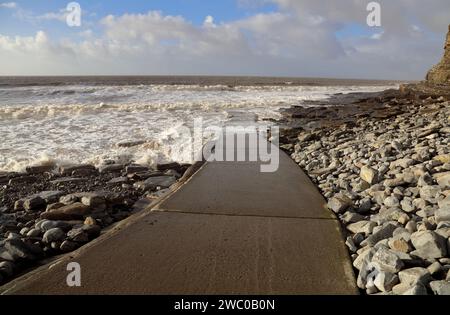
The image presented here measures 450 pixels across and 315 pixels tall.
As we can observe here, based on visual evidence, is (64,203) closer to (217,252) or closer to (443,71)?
(217,252)

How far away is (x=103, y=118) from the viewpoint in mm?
12172

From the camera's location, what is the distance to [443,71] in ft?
59.9

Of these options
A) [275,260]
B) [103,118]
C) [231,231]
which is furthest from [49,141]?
[275,260]

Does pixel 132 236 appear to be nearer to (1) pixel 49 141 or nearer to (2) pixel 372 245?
(2) pixel 372 245

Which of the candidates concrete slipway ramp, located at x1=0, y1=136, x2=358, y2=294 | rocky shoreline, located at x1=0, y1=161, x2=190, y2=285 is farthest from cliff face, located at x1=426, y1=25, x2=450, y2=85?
concrete slipway ramp, located at x1=0, y1=136, x2=358, y2=294

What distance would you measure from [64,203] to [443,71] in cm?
1955

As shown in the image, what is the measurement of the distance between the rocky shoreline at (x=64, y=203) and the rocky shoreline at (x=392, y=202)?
2168 mm

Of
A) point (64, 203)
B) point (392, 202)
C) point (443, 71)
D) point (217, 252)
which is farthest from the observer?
point (443, 71)

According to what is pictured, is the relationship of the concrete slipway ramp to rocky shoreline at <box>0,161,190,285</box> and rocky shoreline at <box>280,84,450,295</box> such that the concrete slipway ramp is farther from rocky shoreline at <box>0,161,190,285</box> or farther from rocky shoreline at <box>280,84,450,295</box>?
rocky shoreline at <box>0,161,190,285</box>

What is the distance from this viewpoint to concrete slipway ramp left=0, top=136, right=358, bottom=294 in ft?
7.23

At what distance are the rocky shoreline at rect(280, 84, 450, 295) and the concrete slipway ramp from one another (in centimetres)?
17

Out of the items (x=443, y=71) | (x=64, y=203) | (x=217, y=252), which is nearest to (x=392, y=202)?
(x=217, y=252)
